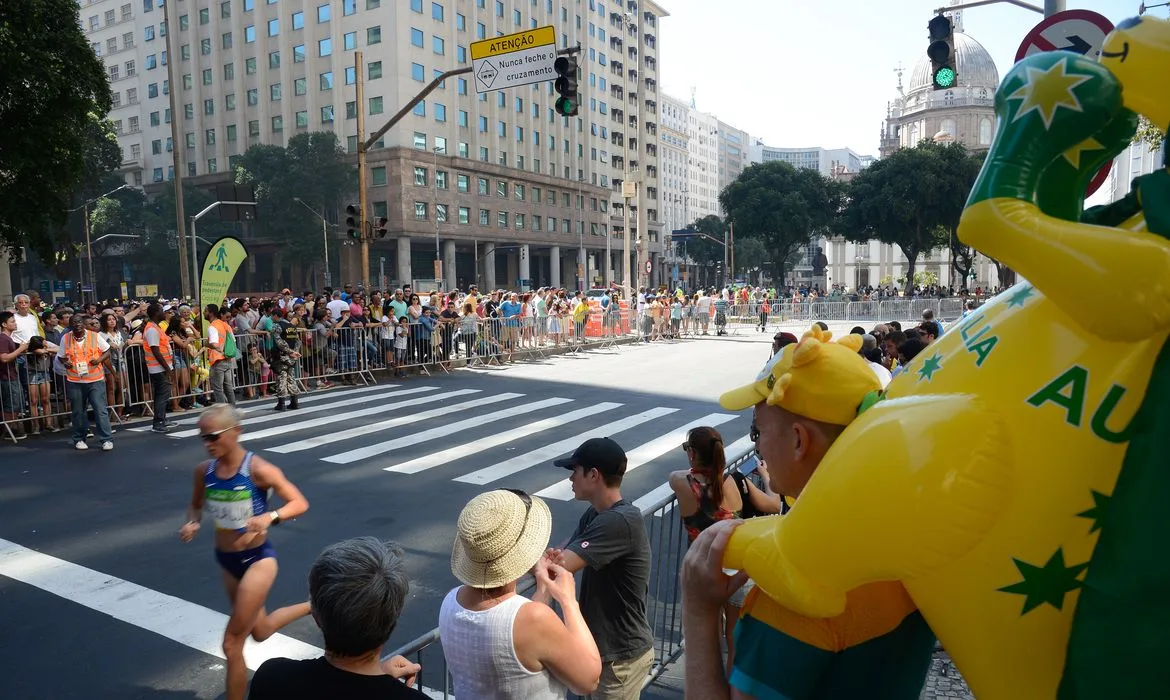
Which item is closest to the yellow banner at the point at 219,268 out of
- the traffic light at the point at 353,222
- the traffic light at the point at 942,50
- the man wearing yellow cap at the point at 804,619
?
the traffic light at the point at 353,222

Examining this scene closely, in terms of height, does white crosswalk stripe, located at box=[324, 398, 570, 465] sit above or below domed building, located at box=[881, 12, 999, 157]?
below

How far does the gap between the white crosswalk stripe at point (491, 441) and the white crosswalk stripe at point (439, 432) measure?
713mm

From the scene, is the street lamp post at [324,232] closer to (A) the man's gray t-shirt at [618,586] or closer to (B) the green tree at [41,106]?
(B) the green tree at [41,106]

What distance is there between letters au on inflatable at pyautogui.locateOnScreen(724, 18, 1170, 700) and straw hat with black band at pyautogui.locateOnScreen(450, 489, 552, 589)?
127 cm

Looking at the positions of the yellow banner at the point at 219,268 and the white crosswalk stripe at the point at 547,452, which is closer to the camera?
the white crosswalk stripe at the point at 547,452

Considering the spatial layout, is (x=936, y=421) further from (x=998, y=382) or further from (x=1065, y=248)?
(x=1065, y=248)

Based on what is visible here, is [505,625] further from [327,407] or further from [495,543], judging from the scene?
[327,407]

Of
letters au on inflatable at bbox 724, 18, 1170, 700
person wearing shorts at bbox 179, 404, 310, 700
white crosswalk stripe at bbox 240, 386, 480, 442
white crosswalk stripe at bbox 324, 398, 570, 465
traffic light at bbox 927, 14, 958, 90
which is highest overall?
traffic light at bbox 927, 14, 958, 90

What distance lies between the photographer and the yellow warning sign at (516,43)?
13.1 meters

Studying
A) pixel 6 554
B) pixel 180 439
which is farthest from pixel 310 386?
pixel 6 554

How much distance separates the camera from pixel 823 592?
1.43m

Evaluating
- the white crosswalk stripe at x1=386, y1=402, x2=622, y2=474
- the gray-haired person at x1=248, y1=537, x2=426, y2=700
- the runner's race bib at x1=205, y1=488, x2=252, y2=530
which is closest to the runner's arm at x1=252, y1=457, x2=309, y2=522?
the runner's race bib at x1=205, y1=488, x2=252, y2=530

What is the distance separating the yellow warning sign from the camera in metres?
13.1

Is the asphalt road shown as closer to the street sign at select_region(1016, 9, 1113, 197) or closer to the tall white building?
the street sign at select_region(1016, 9, 1113, 197)
